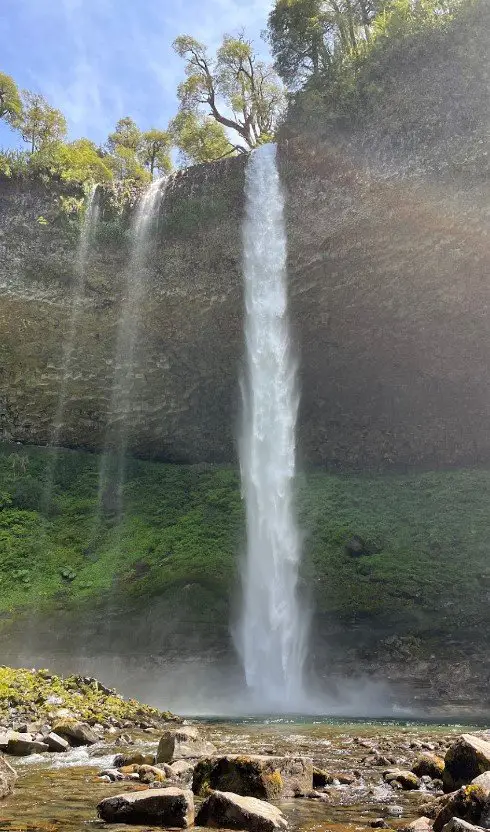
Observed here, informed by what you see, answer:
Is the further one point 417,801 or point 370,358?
point 370,358

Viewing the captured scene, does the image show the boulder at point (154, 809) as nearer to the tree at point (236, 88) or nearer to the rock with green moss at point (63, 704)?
the rock with green moss at point (63, 704)

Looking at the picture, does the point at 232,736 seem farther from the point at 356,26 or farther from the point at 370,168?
the point at 356,26

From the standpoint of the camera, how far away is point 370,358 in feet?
65.9

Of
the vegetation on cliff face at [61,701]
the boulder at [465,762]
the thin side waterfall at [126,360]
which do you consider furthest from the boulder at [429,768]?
the thin side waterfall at [126,360]

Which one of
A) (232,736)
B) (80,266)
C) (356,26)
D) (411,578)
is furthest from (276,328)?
(232,736)

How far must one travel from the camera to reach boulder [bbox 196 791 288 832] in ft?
11.7

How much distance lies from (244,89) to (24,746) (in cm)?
2471

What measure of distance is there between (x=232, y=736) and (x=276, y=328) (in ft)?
40.1

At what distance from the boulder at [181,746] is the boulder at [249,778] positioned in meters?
1.18

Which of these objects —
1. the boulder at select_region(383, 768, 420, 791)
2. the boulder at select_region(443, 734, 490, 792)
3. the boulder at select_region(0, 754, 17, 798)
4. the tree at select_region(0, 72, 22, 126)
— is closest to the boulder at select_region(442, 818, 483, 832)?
the boulder at select_region(443, 734, 490, 792)

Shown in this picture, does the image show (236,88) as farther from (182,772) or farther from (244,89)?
(182,772)

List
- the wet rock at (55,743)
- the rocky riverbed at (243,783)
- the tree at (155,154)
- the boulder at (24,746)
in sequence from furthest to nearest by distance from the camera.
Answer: the tree at (155,154)
the wet rock at (55,743)
the boulder at (24,746)
the rocky riverbed at (243,783)

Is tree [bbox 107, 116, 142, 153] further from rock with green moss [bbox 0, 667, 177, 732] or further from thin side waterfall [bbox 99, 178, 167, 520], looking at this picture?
rock with green moss [bbox 0, 667, 177, 732]

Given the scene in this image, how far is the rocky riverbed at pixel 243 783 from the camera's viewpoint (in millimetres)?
3713
